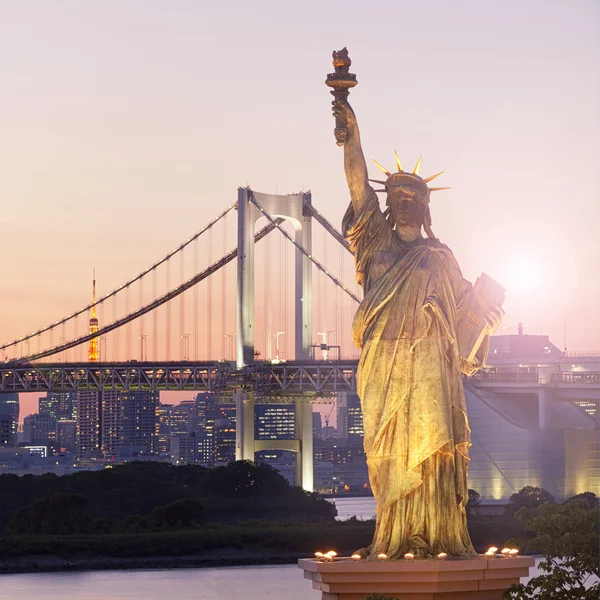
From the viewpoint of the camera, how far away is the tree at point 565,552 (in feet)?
46.1

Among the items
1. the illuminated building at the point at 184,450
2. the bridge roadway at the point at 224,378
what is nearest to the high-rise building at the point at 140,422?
the illuminated building at the point at 184,450

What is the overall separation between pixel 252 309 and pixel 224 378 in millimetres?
3756

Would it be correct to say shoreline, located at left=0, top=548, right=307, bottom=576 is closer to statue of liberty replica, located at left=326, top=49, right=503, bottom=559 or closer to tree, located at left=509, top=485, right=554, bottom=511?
tree, located at left=509, top=485, right=554, bottom=511

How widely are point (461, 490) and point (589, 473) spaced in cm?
4799

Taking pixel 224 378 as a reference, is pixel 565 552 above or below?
below

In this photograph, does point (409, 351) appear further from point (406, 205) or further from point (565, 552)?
point (565, 552)

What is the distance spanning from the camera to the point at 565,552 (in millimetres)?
15273

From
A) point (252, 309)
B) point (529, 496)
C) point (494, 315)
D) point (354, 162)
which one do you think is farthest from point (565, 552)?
point (252, 309)

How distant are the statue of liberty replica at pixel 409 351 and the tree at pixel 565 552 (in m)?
0.70

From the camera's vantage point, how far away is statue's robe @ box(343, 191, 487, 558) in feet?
46.9

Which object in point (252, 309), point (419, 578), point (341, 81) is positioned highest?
point (252, 309)

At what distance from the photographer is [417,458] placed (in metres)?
14.3

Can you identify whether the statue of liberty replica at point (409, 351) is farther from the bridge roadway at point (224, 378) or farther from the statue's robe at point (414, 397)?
the bridge roadway at point (224, 378)

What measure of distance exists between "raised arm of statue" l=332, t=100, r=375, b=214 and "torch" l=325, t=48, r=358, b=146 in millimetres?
47
